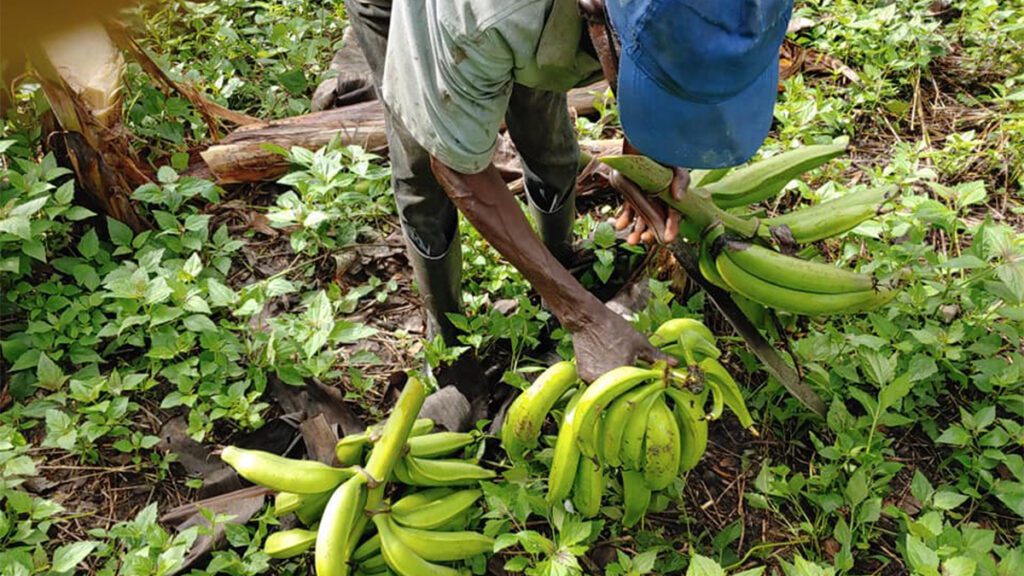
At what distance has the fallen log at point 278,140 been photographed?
3.65 metres

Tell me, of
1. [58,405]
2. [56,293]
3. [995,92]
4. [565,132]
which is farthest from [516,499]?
[995,92]

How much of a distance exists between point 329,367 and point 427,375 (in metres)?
0.33

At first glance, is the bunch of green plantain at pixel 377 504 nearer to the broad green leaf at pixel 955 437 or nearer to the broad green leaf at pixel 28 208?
the broad green leaf at pixel 28 208

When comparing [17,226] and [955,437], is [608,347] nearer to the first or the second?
[955,437]

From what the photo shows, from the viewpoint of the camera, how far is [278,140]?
147 inches

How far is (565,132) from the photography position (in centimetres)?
289

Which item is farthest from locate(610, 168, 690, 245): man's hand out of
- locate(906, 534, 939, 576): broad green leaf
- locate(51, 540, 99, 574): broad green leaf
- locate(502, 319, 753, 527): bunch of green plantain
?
locate(51, 540, 99, 574): broad green leaf

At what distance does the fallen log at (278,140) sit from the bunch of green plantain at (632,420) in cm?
172

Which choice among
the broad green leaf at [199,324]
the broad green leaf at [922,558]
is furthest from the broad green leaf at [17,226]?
the broad green leaf at [922,558]

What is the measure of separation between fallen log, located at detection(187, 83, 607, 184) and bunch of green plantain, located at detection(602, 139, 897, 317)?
5.39 feet

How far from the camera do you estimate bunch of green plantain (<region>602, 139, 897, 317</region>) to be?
8.05ft

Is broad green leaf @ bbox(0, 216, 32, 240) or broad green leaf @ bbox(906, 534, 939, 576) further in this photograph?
broad green leaf @ bbox(0, 216, 32, 240)

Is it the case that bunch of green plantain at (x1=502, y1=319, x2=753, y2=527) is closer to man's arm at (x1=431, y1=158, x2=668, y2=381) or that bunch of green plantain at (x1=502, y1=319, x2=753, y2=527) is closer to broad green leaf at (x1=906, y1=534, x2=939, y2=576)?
man's arm at (x1=431, y1=158, x2=668, y2=381)

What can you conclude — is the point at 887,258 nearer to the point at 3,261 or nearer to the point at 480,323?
the point at 480,323
